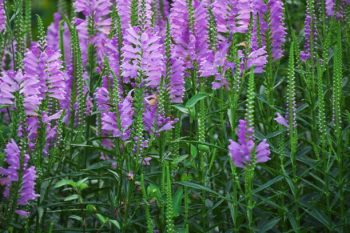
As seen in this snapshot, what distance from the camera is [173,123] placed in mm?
4047

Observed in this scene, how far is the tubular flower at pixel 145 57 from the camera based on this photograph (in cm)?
390

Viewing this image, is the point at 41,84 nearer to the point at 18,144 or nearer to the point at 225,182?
the point at 18,144

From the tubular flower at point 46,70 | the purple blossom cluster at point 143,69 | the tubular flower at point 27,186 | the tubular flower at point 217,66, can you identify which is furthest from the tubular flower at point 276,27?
the tubular flower at point 27,186

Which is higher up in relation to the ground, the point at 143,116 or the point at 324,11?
the point at 324,11

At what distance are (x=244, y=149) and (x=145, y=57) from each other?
0.80 metres

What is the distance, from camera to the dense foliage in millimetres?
3848

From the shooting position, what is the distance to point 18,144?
13.5 feet

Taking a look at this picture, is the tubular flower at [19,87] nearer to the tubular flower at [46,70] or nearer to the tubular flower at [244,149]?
the tubular flower at [46,70]

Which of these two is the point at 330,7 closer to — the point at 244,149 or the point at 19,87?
the point at 244,149

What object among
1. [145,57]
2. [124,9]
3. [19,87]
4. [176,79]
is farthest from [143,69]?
[124,9]

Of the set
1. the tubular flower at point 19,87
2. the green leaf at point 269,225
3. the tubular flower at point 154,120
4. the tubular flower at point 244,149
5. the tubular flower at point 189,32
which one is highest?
the tubular flower at point 189,32

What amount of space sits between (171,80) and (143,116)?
0.81ft

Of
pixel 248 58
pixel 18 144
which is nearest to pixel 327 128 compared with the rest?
pixel 248 58

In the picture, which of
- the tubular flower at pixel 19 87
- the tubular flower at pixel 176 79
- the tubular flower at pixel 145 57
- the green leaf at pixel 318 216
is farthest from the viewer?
the green leaf at pixel 318 216
